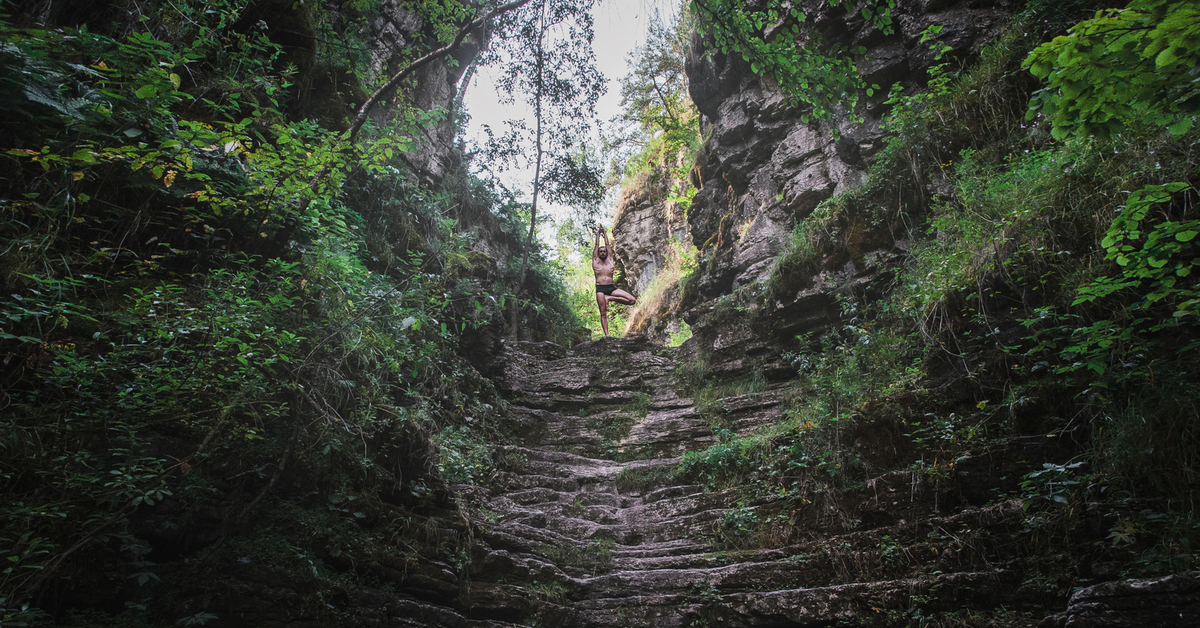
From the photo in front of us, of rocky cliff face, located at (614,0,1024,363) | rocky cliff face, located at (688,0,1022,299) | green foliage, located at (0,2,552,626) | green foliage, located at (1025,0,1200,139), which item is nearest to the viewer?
green foliage, located at (1025,0,1200,139)

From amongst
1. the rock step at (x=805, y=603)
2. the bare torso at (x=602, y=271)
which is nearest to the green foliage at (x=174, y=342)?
the rock step at (x=805, y=603)

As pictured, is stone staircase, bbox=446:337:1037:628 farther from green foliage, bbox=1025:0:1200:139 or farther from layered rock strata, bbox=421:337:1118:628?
green foliage, bbox=1025:0:1200:139

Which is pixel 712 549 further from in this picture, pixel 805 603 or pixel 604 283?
pixel 604 283

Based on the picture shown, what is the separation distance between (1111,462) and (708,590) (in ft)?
9.22

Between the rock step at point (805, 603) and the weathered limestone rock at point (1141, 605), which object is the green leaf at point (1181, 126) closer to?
the weathered limestone rock at point (1141, 605)

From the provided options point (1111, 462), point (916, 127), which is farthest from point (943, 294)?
point (916, 127)

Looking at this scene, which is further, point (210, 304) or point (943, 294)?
point (943, 294)

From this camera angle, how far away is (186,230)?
402 cm

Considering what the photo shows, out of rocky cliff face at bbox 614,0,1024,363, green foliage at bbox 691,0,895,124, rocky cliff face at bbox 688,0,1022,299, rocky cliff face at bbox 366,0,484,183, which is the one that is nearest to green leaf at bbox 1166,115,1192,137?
green foliage at bbox 691,0,895,124

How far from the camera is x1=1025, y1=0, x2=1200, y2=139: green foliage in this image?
2262 millimetres

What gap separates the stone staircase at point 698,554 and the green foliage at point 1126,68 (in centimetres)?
248

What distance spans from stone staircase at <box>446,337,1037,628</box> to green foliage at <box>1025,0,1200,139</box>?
2.48 meters

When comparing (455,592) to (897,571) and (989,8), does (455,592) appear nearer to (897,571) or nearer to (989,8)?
(897,571)

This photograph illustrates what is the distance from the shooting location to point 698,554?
467 cm
